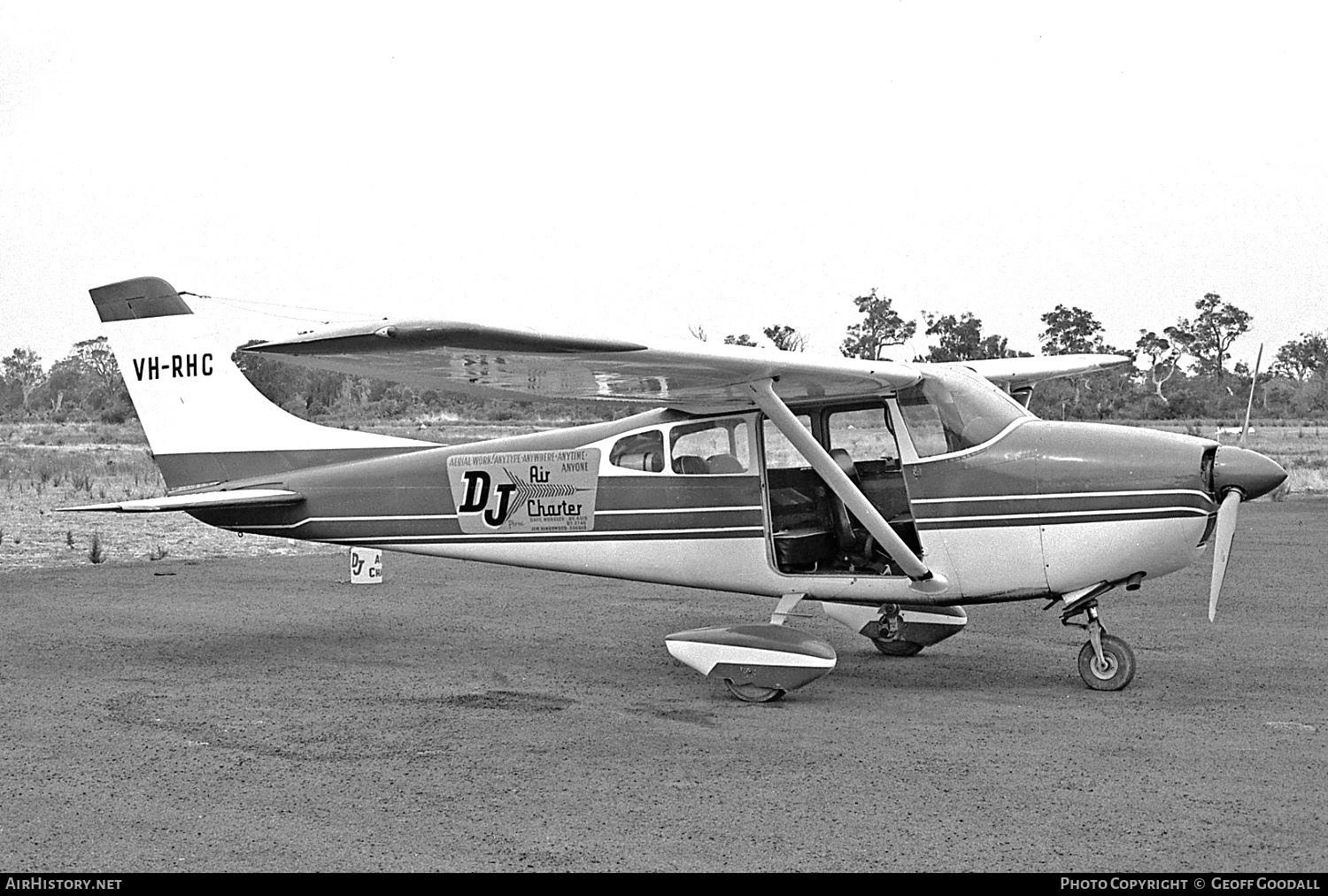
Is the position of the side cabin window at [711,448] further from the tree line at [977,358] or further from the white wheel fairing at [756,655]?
the tree line at [977,358]

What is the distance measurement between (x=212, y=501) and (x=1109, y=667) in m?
6.68

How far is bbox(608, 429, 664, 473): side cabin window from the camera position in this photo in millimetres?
9695

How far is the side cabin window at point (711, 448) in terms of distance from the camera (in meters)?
9.41

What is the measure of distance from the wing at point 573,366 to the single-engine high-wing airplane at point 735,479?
0.9 inches

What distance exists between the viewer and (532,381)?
8.38m

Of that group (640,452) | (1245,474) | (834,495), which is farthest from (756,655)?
(1245,474)

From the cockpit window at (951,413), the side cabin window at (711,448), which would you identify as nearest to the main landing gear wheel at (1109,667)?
the cockpit window at (951,413)

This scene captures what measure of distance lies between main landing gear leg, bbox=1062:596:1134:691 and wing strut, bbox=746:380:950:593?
95 cm

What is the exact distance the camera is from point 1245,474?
7.88m

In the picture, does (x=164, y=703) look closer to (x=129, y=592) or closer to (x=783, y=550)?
(x=783, y=550)

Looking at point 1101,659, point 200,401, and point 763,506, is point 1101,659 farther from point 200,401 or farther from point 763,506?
point 200,401

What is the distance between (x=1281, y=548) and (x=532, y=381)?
41.2ft

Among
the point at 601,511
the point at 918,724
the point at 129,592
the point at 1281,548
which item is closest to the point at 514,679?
the point at 601,511

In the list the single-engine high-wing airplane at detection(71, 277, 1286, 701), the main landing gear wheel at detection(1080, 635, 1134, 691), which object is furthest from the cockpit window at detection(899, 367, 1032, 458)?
the main landing gear wheel at detection(1080, 635, 1134, 691)
